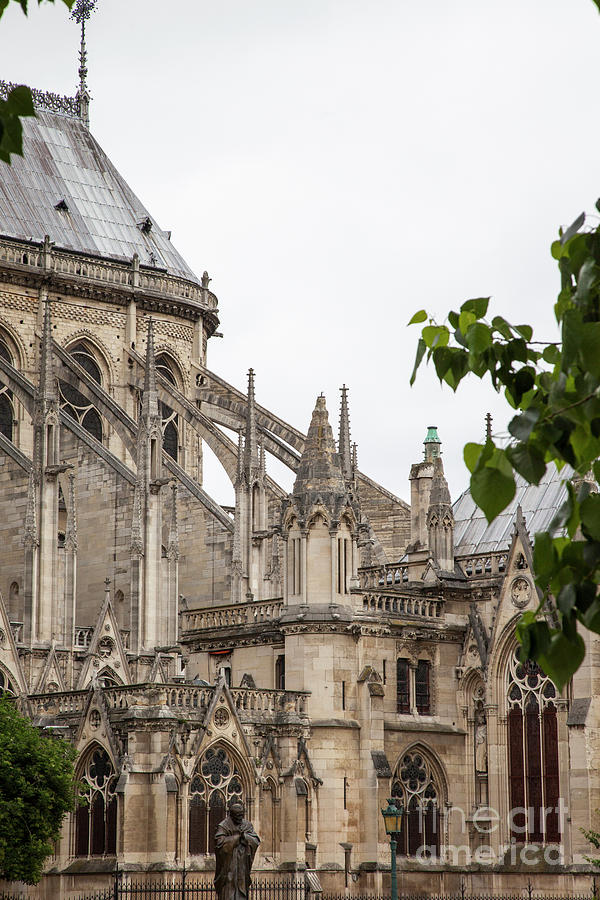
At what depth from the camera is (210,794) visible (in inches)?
1460

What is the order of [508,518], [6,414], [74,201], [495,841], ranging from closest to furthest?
1. [495,841]
2. [508,518]
3. [6,414]
4. [74,201]

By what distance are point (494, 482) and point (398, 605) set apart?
3340 centimetres

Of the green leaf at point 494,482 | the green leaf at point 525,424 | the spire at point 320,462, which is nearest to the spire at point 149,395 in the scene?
the spire at point 320,462

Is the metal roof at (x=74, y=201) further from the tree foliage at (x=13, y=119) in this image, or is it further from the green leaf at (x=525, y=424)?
the green leaf at (x=525, y=424)

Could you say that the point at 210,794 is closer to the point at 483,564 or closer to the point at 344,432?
the point at 483,564

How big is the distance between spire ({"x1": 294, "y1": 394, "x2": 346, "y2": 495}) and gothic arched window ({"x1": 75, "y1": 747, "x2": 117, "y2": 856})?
7708mm

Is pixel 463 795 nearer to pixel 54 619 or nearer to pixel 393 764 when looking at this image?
pixel 393 764

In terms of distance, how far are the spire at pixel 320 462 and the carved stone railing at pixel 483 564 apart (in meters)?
4.52

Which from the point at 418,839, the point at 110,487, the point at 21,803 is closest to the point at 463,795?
the point at 418,839

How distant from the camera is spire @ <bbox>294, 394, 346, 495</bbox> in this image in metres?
40.0

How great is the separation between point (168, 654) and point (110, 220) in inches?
1002

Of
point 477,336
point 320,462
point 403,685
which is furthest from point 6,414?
point 477,336

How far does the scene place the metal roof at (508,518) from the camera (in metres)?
43.5

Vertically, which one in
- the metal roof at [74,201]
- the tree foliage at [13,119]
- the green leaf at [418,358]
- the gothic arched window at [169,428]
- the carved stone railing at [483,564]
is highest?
the metal roof at [74,201]
